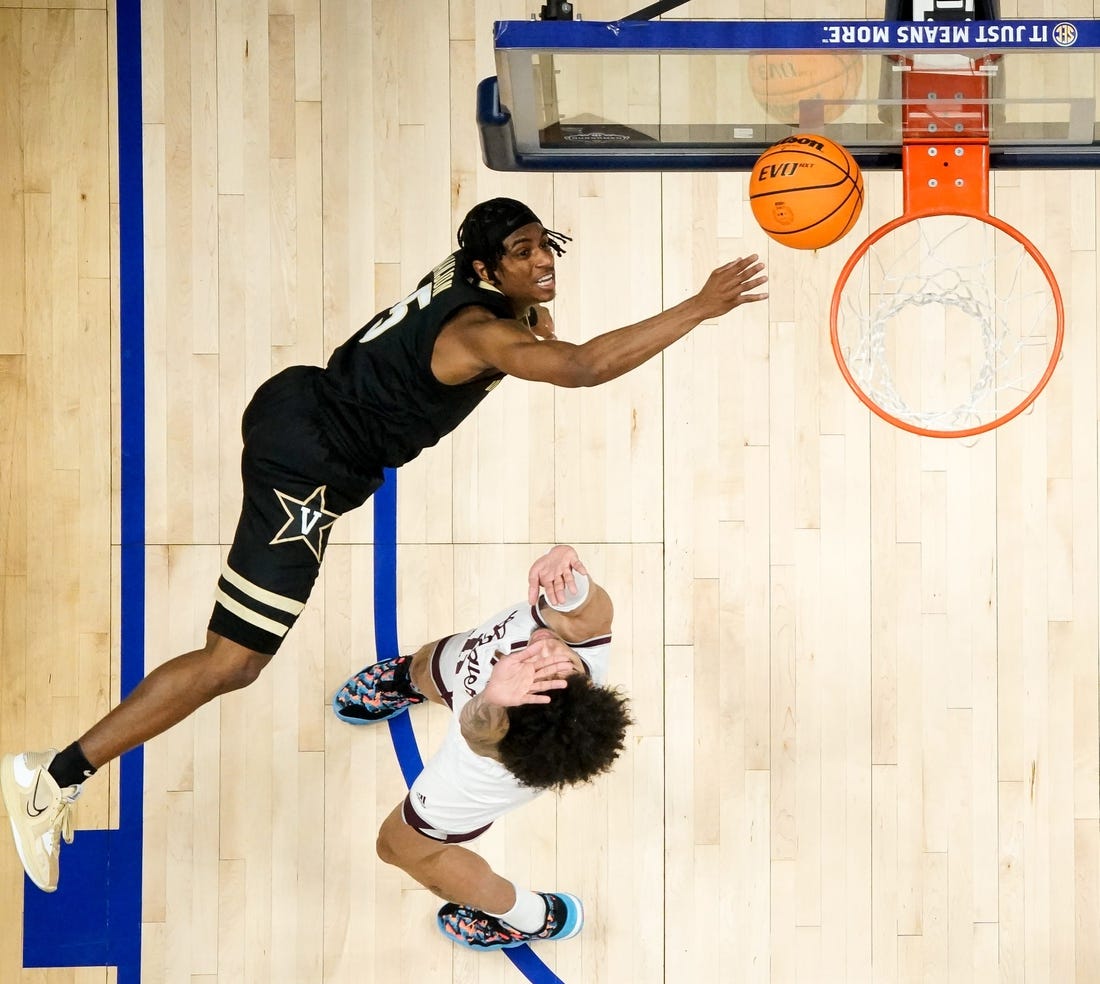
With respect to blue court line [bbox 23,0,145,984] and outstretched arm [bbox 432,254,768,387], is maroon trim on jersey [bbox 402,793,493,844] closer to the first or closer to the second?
blue court line [bbox 23,0,145,984]

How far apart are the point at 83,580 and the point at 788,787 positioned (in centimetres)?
273

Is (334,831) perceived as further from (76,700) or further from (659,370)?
(659,370)

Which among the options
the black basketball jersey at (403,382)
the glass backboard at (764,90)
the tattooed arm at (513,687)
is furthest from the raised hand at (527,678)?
the glass backboard at (764,90)

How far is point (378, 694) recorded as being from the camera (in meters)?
3.91

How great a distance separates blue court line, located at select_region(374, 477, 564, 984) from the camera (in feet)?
13.2

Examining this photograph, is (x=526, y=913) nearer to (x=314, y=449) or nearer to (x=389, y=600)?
(x=389, y=600)

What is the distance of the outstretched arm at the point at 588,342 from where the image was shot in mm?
2467

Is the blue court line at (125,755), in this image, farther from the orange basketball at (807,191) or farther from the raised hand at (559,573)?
the orange basketball at (807,191)

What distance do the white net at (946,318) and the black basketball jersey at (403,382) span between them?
63.5 inches

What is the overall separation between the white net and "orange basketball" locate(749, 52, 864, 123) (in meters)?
1.12

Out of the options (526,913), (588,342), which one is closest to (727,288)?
(588,342)

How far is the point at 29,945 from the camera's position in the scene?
13.1ft

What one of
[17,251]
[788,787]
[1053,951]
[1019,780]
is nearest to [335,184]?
[17,251]

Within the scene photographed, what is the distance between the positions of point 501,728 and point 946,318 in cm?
239
